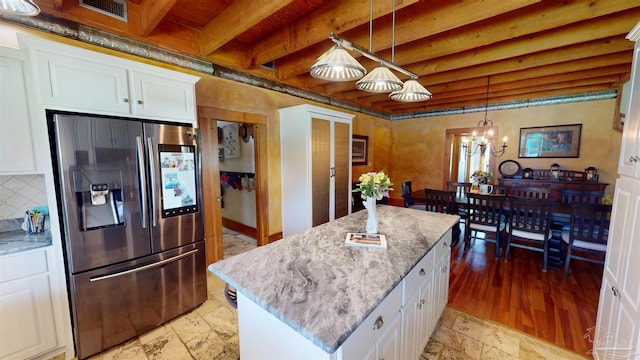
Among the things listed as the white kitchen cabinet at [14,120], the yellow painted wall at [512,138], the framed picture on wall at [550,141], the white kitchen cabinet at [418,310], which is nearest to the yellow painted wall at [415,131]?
the yellow painted wall at [512,138]

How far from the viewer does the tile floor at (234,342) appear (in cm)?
184

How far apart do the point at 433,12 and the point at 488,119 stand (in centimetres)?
433

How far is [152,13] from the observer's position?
6.86 ft

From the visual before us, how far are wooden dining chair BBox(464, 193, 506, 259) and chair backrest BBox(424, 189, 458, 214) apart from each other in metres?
0.19

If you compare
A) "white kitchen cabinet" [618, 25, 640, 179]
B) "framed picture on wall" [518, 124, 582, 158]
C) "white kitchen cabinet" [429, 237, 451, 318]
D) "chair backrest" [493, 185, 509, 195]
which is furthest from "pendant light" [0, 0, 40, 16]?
"framed picture on wall" [518, 124, 582, 158]

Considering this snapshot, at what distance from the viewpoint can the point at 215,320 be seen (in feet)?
7.32

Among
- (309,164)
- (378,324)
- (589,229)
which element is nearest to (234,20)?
(309,164)

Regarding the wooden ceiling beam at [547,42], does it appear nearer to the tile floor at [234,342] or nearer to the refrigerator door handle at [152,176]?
the tile floor at [234,342]

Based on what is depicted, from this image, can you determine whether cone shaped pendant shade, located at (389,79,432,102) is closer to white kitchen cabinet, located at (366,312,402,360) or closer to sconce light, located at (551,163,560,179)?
white kitchen cabinet, located at (366,312,402,360)

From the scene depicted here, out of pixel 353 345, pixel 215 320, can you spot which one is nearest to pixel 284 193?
pixel 215 320

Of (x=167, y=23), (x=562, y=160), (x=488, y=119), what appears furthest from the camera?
(x=488, y=119)

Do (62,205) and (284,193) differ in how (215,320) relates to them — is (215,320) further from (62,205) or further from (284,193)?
(284,193)

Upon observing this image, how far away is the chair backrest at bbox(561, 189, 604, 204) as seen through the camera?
3.56 meters

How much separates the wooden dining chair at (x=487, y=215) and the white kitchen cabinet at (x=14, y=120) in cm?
442
